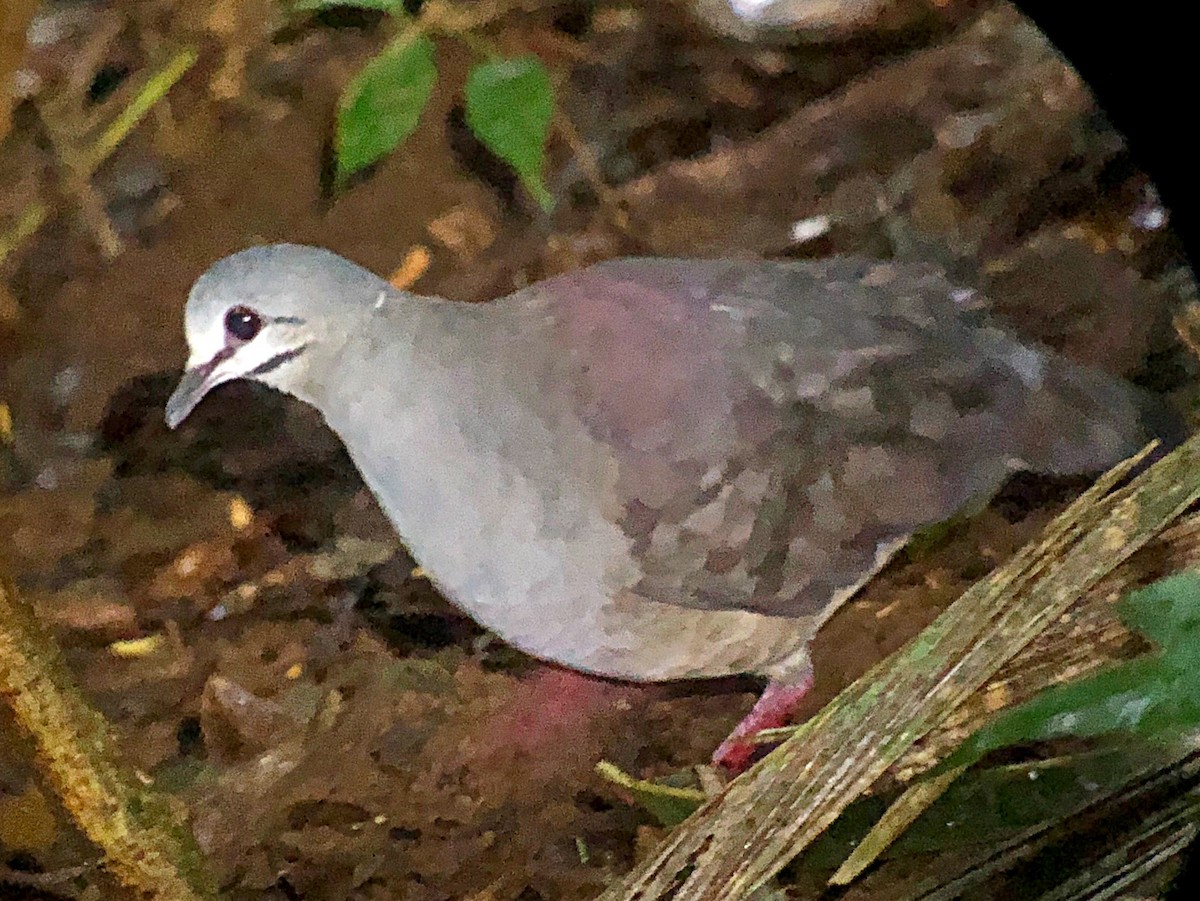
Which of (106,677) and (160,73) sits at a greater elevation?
A: (160,73)

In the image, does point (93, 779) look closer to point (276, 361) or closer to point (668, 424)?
point (276, 361)

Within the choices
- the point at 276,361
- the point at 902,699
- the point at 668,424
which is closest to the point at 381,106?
the point at 276,361

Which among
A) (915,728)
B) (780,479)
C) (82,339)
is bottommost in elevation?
(915,728)

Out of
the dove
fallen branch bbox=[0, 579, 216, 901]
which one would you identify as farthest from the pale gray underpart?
fallen branch bbox=[0, 579, 216, 901]

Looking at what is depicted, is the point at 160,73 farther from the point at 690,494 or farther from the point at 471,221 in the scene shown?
the point at 690,494

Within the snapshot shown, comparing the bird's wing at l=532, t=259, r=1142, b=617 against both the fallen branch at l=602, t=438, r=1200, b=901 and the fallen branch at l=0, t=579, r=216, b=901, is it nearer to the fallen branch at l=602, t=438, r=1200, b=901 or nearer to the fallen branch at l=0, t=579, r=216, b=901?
the fallen branch at l=602, t=438, r=1200, b=901

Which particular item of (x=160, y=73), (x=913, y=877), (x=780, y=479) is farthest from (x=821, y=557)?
(x=160, y=73)
